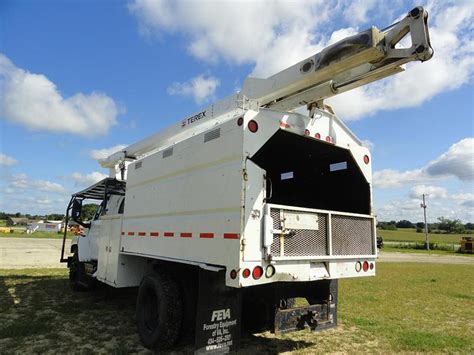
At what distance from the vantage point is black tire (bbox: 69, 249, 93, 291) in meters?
8.53

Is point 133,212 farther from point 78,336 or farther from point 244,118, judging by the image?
point 244,118

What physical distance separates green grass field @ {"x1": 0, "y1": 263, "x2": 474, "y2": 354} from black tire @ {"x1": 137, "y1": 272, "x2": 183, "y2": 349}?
0.30 meters

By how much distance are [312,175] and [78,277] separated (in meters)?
A: 6.16

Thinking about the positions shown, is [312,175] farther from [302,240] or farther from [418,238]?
[418,238]

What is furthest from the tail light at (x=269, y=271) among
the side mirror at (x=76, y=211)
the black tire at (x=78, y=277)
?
the side mirror at (x=76, y=211)

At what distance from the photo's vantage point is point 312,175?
637cm

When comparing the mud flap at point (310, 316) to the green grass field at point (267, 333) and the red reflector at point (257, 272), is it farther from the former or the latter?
the red reflector at point (257, 272)

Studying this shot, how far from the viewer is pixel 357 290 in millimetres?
10805

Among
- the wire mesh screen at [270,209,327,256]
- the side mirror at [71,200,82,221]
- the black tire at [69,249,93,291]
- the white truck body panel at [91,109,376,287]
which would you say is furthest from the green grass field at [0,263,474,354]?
the side mirror at [71,200,82,221]

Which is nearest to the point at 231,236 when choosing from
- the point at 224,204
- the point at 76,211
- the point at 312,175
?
the point at 224,204

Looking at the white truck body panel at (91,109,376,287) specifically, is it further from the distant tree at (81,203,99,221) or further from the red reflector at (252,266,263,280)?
the distant tree at (81,203,99,221)

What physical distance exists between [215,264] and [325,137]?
2.23 meters

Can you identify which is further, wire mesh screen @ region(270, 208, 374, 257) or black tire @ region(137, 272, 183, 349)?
black tire @ region(137, 272, 183, 349)

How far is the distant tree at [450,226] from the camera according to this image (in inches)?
3812
